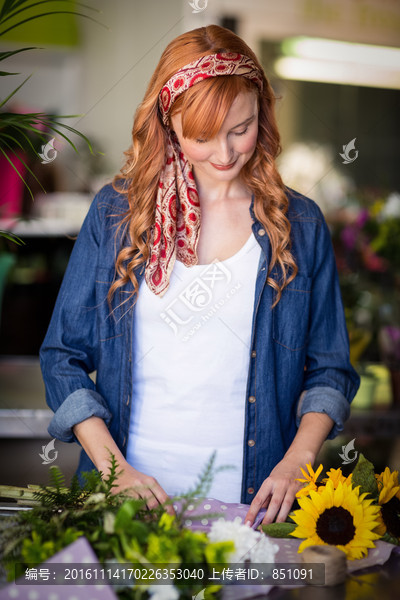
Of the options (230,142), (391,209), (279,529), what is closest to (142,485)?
(279,529)

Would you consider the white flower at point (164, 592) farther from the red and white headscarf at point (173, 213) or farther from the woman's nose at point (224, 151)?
the woman's nose at point (224, 151)

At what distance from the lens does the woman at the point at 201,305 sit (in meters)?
1.34

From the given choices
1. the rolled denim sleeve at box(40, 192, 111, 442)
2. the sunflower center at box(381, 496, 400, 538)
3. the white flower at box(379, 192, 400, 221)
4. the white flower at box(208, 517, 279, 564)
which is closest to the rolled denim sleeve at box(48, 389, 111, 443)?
the rolled denim sleeve at box(40, 192, 111, 442)

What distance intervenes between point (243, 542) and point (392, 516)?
300 millimetres

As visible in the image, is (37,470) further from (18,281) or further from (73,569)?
(73,569)

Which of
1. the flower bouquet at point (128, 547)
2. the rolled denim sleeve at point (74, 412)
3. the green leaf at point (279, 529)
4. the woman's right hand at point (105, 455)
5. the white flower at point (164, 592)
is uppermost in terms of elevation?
the rolled denim sleeve at point (74, 412)

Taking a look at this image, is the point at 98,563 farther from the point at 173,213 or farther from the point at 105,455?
the point at 173,213

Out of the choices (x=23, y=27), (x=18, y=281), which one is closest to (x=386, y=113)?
(x=23, y=27)

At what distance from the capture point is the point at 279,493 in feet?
3.96

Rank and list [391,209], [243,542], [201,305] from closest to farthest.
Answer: [243,542]
[201,305]
[391,209]

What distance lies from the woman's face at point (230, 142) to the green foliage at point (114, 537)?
0.68m

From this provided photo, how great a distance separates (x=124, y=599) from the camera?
0.84 metres

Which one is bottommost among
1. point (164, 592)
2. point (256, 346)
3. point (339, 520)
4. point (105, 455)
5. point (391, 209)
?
point (164, 592)

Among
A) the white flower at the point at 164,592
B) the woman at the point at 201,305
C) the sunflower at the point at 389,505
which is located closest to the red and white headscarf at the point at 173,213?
the woman at the point at 201,305
